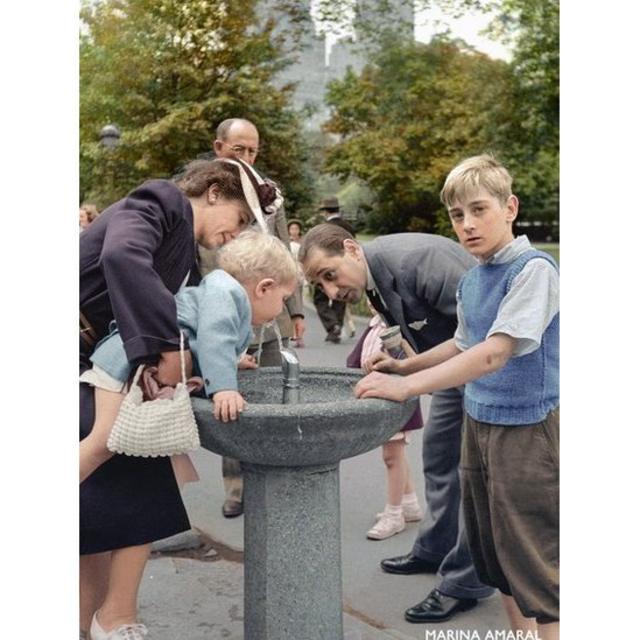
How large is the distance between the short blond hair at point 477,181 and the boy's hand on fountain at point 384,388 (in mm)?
555

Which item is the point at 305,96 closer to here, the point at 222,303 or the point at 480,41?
the point at 480,41

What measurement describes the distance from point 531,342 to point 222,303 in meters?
0.88

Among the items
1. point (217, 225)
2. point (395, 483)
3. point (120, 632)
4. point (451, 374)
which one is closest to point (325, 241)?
point (217, 225)

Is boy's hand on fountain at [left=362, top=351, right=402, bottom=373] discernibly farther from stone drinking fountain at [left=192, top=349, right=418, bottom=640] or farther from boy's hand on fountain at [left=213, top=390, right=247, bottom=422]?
boy's hand on fountain at [left=213, top=390, right=247, bottom=422]

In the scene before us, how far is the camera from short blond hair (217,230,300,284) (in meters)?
2.81

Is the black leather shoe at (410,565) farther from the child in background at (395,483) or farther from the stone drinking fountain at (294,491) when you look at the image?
the stone drinking fountain at (294,491)

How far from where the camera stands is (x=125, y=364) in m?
2.74

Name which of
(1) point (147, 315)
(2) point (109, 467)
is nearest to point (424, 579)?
(2) point (109, 467)

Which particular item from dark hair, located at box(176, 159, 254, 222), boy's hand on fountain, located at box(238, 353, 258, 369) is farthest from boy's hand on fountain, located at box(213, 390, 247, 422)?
dark hair, located at box(176, 159, 254, 222)

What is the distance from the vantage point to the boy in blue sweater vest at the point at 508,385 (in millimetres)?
2660

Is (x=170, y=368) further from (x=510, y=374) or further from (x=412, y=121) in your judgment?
(x=412, y=121)

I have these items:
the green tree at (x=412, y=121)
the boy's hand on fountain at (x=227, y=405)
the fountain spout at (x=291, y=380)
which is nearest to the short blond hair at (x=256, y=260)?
the fountain spout at (x=291, y=380)

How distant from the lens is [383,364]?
303cm

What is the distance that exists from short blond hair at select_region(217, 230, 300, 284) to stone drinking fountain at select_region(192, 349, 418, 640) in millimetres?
277
